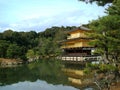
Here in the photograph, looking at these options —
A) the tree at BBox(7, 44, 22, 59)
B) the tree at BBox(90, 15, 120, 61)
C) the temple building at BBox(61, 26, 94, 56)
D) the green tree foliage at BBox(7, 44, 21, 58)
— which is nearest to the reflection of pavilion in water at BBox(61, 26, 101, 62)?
the temple building at BBox(61, 26, 94, 56)

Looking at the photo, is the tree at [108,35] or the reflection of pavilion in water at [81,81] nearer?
the tree at [108,35]

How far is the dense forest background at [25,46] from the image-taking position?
136 feet

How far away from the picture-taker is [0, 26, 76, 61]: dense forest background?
41.4 m

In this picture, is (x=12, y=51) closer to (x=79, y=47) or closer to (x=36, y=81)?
(x=79, y=47)

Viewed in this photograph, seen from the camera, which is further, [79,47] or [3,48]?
[3,48]

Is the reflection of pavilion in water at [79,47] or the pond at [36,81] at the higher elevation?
the reflection of pavilion in water at [79,47]

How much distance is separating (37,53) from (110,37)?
1691 inches

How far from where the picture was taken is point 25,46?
53.0 m

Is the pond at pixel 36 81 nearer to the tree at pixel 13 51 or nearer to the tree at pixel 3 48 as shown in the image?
the tree at pixel 13 51

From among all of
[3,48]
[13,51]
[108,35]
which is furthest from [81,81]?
[3,48]

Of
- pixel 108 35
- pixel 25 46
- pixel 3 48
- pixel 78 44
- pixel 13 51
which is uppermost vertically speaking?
pixel 25 46

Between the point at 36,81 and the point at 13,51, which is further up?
the point at 13,51

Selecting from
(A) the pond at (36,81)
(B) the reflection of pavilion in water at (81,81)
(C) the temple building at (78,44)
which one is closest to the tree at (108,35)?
(B) the reflection of pavilion in water at (81,81)

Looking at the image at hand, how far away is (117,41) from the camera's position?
34.3 feet
